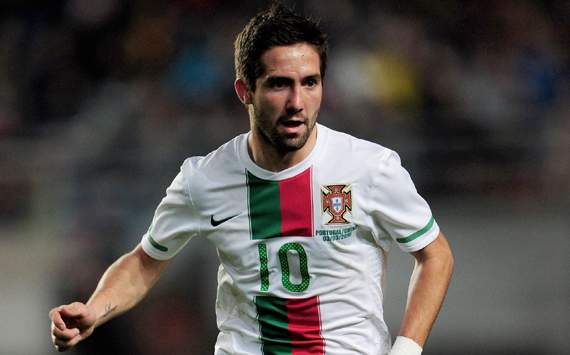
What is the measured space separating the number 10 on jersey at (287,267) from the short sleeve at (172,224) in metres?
0.37

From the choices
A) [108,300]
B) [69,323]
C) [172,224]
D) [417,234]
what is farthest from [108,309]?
[417,234]

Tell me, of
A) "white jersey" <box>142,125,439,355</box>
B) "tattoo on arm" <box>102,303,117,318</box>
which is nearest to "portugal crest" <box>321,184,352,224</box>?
"white jersey" <box>142,125,439,355</box>

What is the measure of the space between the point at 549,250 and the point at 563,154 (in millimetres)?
609

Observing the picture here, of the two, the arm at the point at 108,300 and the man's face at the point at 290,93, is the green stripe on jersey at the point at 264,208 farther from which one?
the arm at the point at 108,300

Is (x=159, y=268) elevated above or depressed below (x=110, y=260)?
above

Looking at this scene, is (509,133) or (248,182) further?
(509,133)

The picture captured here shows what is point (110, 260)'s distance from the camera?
25.2 ft

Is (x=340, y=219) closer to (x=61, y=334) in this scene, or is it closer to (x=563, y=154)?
(x=61, y=334)

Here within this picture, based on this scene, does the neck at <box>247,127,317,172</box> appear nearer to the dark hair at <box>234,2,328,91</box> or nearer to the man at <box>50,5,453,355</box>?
the man at <box>50,5,453,355</box>

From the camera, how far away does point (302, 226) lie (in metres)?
4.16

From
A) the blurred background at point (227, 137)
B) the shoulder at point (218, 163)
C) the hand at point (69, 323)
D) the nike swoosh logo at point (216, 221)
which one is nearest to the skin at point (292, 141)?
the hand at point (69, 323)

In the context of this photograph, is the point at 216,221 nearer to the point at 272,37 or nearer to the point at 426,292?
the point at 272,37

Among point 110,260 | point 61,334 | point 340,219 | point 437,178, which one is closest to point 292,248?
point 340,219

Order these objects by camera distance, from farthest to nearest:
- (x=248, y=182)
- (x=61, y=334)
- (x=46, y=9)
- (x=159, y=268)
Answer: (x=46, y=9), (x=159, y=268), (x=248, y=182), (x=61, y=334)
